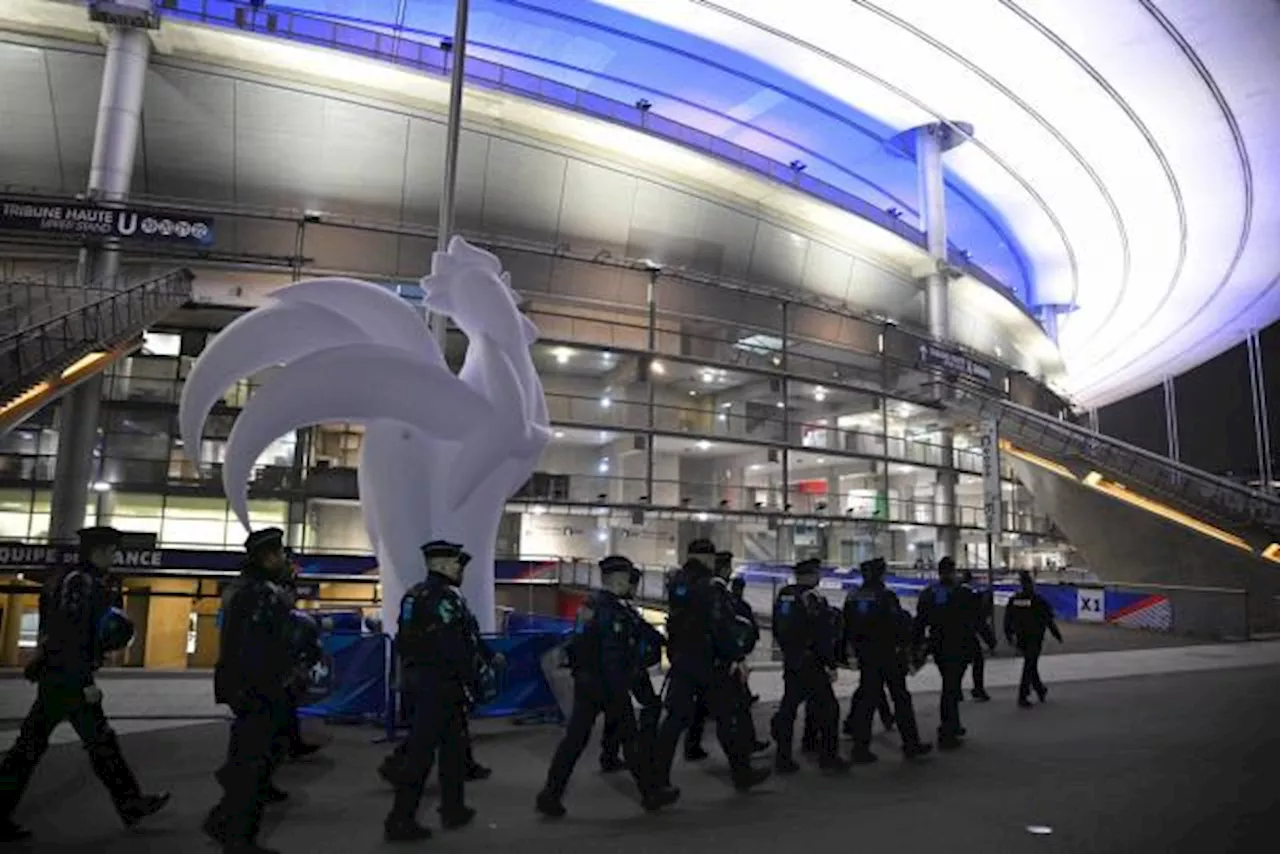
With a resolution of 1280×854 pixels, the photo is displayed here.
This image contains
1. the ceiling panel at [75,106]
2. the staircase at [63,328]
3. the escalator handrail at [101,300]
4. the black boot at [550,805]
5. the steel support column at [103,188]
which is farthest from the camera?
the ceiling panel at [75,106]

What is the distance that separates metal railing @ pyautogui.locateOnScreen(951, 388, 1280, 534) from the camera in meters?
27.8

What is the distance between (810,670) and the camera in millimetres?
7855

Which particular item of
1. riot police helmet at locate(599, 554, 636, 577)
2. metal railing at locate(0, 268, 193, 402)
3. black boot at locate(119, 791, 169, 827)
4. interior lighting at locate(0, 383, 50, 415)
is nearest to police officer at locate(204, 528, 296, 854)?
black boot at locate(119, 791, 169, 827)

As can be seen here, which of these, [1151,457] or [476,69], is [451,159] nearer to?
[476,69]

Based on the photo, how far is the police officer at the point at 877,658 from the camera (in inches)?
316

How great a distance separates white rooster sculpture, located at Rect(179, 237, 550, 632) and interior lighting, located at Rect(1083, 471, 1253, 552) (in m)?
24.1

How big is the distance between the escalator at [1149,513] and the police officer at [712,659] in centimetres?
1867

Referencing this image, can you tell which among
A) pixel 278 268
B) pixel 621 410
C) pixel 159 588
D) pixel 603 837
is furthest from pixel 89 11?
pixel 603 837

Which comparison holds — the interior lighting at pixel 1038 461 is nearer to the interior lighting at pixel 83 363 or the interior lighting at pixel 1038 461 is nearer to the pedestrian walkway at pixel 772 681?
the pedestrian walkway at pixel 772 681

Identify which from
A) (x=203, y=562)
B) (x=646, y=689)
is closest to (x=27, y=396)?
(x=203, y=562)

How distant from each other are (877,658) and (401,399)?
226 inches

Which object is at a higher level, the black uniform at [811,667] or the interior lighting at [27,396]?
the interior lighting at [27,396]

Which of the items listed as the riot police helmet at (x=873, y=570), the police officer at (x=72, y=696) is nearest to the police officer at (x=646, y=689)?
the riot police helmet at (x=873, y=570)

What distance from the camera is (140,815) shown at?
574 centimetres
